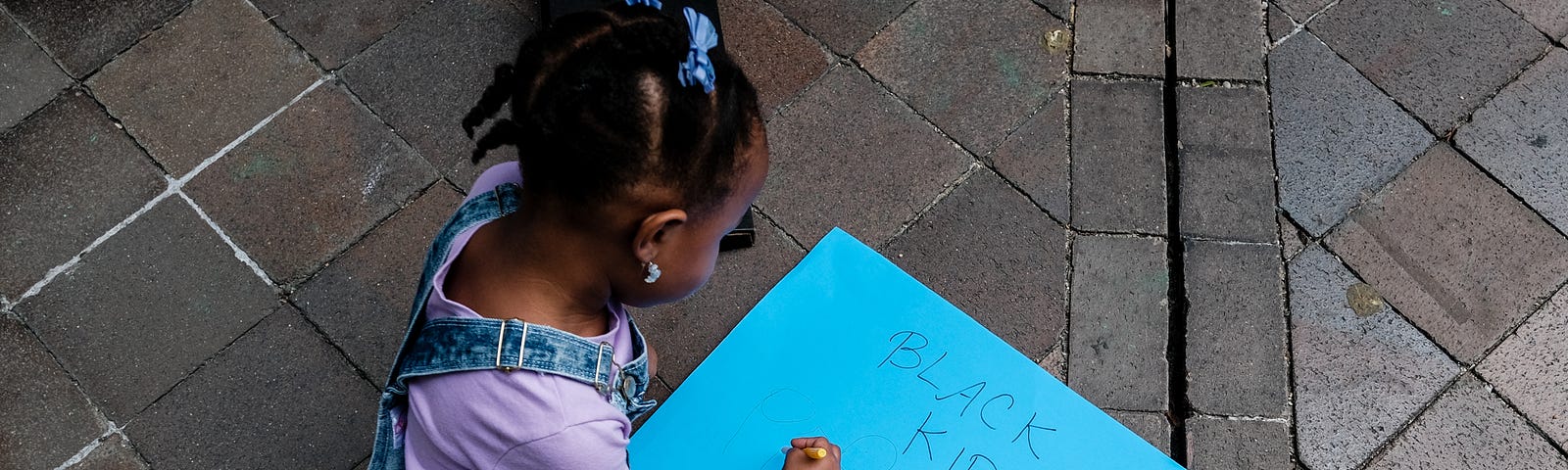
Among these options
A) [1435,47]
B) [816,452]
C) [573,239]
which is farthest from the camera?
[1435,47]

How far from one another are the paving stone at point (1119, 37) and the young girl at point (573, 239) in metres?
1.00

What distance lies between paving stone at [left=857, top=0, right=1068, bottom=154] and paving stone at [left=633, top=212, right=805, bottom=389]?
342 millimetres

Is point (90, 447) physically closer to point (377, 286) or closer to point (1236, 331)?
point (377, 286)

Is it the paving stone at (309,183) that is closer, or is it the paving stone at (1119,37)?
the paving stone at (309,183)

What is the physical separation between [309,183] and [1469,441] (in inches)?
68.9

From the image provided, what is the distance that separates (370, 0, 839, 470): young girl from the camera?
858 mm

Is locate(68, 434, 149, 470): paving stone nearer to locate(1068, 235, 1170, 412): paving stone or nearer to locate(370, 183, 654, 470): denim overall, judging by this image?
locate(370, 183, 654, 470): denim overall

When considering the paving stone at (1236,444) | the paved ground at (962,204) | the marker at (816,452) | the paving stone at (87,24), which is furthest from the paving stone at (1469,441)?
the paving stone at (87,24)

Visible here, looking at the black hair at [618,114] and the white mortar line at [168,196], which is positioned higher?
the black hair at [618,114]

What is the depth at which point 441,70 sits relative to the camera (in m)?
1.77

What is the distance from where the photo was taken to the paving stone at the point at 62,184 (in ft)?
5.38

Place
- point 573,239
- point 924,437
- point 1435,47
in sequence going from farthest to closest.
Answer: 1. point 1435,47
2. point 924,437
3. point 573,239

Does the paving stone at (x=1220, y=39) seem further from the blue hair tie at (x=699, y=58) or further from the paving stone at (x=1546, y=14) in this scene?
the blue hair tie at (x=699, y=58)

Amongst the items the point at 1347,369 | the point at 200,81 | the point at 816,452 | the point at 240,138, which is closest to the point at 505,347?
the point at 816,452
